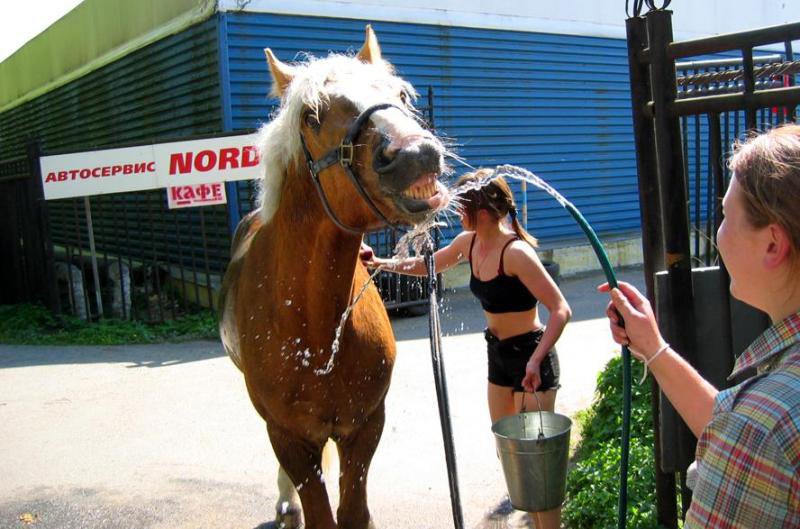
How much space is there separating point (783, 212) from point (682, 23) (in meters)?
14.8

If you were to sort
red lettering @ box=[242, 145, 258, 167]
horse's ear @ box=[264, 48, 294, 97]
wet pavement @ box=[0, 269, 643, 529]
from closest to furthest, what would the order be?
horse's ear @ box=[264, 48, 294, 97], wet pavement @ box=[0, 269, 643, 529], red lettering @ box=[242, 145, 258, 167]

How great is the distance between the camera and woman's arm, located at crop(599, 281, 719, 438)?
5.56ft

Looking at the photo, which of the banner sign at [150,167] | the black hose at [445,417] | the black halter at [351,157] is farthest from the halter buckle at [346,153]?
the banner sign at [150,167]

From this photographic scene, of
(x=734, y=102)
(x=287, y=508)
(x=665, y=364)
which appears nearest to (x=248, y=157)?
(x=287, y=508)

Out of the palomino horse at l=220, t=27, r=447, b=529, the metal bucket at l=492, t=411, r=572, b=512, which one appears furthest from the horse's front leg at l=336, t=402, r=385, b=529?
the metal bucket at l=492, t=411, r=572, b=512

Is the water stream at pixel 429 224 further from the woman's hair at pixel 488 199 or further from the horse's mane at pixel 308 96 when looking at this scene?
the horse's mane at pixel 308 96

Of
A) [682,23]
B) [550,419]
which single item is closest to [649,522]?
[550,419]

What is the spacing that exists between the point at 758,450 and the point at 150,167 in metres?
8.69

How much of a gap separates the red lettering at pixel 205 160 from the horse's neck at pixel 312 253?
20.4 feet

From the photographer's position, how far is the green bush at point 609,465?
3457mm

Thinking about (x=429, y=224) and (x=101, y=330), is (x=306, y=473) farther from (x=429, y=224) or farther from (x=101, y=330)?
(x=101, y=330)

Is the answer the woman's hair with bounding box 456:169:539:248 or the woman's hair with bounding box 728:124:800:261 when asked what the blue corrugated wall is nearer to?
the woman's hair with bounding box 456:169:539:248

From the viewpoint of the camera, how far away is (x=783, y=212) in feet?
4.31

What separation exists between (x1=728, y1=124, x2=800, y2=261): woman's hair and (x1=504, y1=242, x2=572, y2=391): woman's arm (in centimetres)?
208
